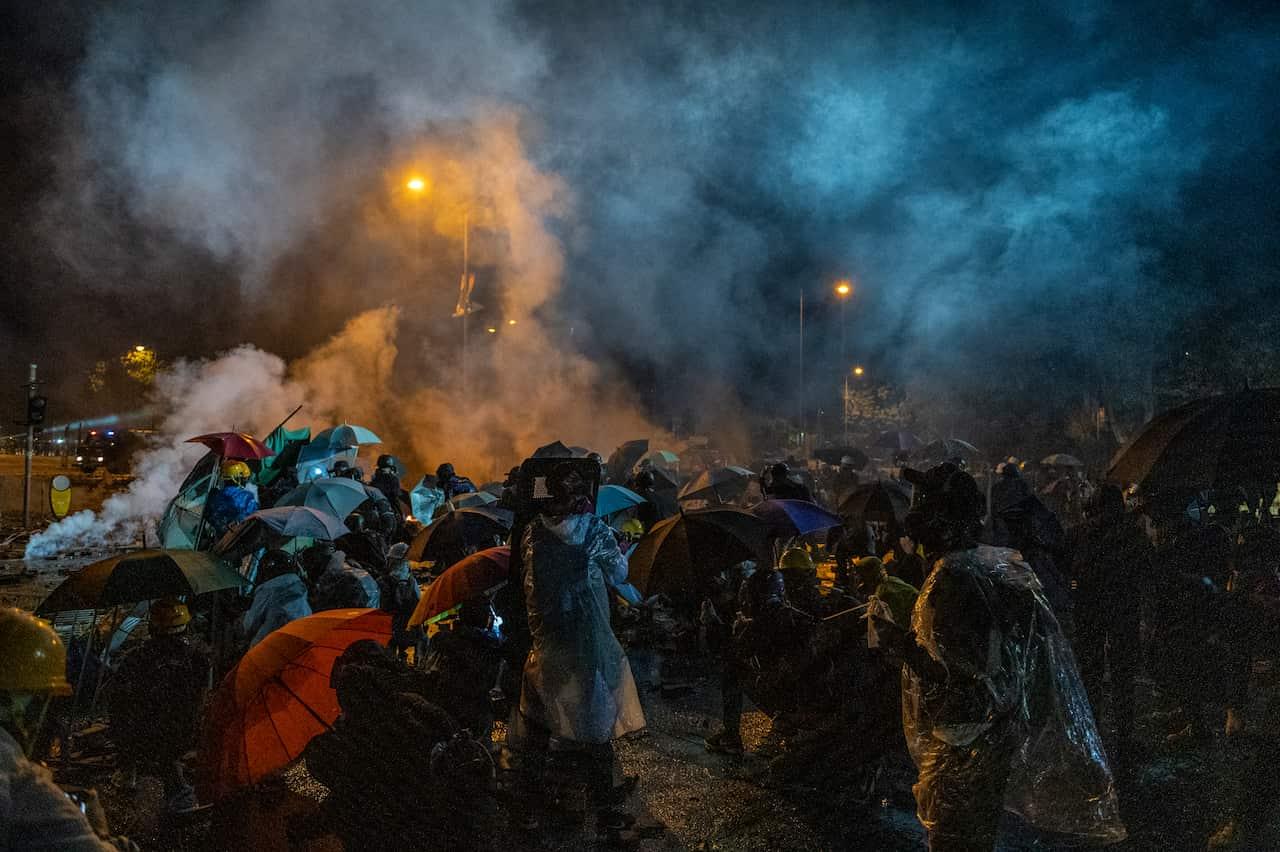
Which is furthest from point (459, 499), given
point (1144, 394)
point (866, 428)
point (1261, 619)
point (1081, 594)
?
point (866, 428)

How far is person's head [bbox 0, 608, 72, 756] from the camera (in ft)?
5.32

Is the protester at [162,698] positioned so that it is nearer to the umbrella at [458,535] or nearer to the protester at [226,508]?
the umbrella at [458,535]

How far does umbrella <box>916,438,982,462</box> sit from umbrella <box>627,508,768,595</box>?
10850 mm

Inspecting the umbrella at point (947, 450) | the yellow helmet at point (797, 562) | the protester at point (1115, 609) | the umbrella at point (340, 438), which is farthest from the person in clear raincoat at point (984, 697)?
the umbrella at point (947, 450)

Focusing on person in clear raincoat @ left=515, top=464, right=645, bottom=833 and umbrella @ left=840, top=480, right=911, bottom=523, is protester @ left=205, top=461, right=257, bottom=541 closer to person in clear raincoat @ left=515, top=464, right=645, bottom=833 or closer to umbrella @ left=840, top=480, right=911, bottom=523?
person in clear raincoat @ left=515, top=464, right=645, bottom=833

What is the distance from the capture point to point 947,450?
51.4 ft

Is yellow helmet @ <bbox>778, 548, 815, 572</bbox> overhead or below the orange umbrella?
overhead

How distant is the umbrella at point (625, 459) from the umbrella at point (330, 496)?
6.60m

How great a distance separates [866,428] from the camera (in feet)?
91.0

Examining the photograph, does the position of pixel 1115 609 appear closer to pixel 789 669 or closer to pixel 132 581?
pixel 789 669

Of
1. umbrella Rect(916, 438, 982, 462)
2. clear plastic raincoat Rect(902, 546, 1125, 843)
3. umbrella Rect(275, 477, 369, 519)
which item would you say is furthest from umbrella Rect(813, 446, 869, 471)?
clear plastic raincoat Rect(902, 546, 1125, 843)

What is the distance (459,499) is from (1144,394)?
18.8 metres

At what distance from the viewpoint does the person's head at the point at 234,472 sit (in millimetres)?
8641

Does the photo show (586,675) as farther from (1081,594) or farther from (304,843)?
(1081,594)
